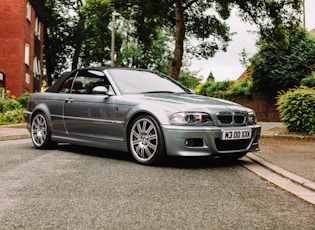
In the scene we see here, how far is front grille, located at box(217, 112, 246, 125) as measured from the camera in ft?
22.1

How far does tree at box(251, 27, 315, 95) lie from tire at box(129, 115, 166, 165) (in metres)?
23.0

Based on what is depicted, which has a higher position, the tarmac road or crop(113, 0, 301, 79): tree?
crop(113, 0, 301, 79): tree


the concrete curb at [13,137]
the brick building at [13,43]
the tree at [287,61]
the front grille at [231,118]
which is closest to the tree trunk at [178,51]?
the tree at [287,61]

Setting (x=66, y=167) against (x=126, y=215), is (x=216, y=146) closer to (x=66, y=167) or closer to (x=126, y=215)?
(x=66, y=167)

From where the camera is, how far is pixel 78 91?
27.4 ft

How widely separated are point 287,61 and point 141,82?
2280 cm

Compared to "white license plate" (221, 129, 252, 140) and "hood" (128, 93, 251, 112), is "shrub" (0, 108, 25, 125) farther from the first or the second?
"white license plate" (221, 129, 252, 140)

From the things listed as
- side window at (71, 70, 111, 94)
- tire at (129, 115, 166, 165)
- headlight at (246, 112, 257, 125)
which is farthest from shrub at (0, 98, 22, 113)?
headlight at (246, 112, 257, 125)

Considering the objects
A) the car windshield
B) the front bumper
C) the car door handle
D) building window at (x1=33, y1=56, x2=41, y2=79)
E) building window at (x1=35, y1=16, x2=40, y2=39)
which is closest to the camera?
the front bumper

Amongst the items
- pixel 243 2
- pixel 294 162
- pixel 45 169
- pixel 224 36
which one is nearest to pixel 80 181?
pixel 45 169

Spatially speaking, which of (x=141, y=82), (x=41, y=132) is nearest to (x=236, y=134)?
(x=141, y=82)

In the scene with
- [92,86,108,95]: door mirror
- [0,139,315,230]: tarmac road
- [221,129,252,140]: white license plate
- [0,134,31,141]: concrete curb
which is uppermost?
[92,86,108,95]: door mirror

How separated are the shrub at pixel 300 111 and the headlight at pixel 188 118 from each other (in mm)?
6715

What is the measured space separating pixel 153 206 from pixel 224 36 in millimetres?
Result: 21902
